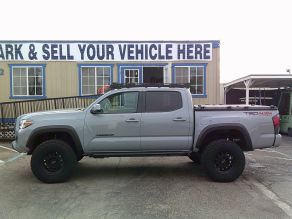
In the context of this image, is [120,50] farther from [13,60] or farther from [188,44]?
[13,60]

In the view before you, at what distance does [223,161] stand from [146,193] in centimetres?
184

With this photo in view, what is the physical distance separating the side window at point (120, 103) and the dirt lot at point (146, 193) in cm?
140

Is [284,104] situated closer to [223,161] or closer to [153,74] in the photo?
[153,74]

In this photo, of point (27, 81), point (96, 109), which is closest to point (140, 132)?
point (96, 109)

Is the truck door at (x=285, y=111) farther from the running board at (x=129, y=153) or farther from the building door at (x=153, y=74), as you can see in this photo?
the running board at (x=129, y=153)

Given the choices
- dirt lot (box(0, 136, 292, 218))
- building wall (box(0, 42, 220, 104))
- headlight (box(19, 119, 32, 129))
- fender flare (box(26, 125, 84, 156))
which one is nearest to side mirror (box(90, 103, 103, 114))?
fender flare (box(26, 125, 84, 156))

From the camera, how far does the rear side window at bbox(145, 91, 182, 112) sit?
7961mm

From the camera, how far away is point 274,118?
314 inches

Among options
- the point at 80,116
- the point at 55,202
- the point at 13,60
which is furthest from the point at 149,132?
the point at 13,60

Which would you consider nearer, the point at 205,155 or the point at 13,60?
the point at 205,155

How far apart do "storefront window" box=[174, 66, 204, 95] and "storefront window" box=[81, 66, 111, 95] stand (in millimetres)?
3204

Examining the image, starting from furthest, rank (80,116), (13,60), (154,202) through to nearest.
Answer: (13,60) → (80,116) → (154,202)

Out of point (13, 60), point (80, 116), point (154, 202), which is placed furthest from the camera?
point (13, 60)

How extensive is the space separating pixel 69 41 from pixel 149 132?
1131cm
